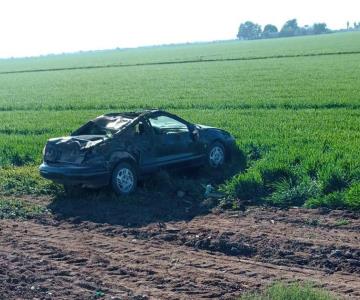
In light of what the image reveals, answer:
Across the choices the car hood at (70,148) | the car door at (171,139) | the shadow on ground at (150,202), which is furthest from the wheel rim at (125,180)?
the car door at (171,139)

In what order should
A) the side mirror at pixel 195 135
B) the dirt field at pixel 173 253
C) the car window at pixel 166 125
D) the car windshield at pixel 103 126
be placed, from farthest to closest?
1. the side mirror at pixel 195 135
2. the car window at pixel 166 125
3. the car windshield at pixel 103 126
4. the dirt field at pixel 173 253

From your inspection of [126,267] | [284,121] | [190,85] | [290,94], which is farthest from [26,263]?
[190,85]

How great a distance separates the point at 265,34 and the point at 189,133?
18781 centimetres

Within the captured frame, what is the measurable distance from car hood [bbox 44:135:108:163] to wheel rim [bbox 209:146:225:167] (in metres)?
2.31

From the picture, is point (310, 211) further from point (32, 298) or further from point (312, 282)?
point (32, 298)

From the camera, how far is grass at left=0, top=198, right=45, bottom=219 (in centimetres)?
972

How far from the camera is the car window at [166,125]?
1158cm

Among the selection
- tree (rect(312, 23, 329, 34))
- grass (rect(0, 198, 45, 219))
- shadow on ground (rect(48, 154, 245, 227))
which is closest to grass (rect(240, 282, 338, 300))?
shadow on ground (rect(48, 154, 245, 227))

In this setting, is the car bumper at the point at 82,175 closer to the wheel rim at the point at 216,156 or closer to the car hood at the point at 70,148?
the car hood at the point at 70,148

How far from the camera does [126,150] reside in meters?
10.7

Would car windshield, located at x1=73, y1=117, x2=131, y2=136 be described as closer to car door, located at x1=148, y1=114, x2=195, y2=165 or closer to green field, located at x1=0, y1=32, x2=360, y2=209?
car door, located at x1=148, y1=114, x2=195, y2=165

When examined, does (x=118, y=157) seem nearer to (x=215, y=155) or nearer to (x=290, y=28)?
(x=215, y=155)

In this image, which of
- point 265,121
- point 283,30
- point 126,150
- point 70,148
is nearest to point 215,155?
point 126,150

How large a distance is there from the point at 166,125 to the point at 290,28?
184 meters
